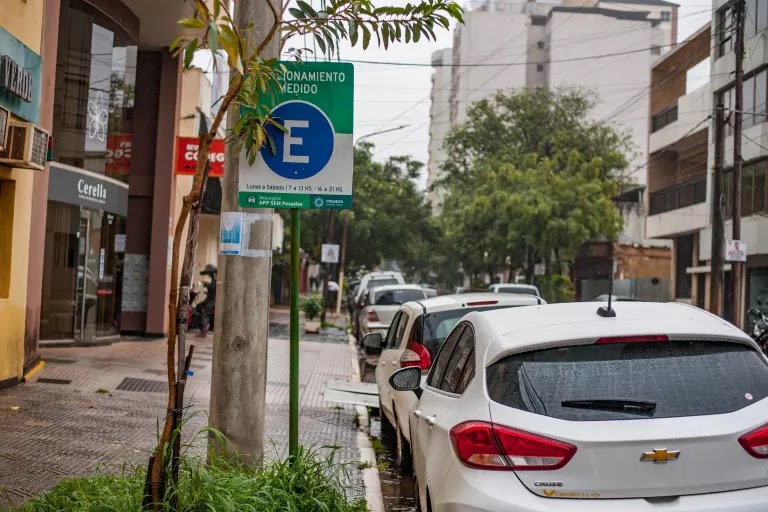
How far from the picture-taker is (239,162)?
5.89 meters

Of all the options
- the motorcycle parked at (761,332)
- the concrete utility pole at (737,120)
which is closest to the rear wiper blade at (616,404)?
the motorcycle parked at (761,332)

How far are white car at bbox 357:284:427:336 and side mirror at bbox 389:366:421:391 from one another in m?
15.8

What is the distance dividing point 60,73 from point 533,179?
3271 cm

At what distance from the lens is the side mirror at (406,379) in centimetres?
585

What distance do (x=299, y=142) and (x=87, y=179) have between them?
461 inches

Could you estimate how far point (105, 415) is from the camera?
9.66 meters

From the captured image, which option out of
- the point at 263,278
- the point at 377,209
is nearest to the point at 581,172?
the point at 377,209

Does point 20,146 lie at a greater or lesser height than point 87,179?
lesser

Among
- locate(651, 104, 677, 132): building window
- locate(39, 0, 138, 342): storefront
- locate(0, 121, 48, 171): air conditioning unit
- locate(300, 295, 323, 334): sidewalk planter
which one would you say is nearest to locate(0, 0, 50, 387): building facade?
locate(0, 121, 48, 171): air conditioning unit

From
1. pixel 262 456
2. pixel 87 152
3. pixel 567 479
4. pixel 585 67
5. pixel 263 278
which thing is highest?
pixel 585 67

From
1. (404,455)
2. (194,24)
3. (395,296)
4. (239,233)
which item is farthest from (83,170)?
(194,24)

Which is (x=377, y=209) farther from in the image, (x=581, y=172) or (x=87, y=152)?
(x=87, y=152)

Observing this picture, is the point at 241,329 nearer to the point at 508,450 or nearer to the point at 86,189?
the point at 508,450

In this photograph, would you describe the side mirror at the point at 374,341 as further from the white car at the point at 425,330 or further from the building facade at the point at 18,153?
the building facade at the point at 18,153
